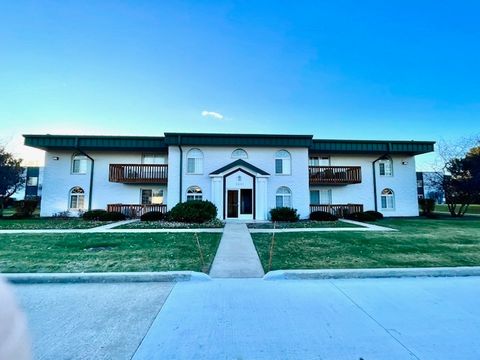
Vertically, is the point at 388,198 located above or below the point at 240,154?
below

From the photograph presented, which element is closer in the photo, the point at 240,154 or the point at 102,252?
the point at 102,252

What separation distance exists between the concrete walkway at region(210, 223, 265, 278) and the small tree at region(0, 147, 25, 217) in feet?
68.5

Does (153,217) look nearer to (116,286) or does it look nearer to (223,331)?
(116,286)

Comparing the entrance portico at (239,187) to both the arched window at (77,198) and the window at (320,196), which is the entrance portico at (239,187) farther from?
the arched window at (77,198)

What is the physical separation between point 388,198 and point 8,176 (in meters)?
31.4

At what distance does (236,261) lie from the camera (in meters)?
6.98

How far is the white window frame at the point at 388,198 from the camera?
2153 centimetres

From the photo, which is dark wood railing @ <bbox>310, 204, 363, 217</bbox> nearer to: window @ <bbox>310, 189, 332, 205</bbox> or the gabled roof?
window @ <bbox>310, 189, 332, 205</bbox>

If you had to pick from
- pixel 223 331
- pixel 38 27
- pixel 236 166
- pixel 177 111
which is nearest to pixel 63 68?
pixel 38 27

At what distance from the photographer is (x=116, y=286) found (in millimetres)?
5195

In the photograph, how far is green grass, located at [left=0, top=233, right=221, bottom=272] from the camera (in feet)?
20.4

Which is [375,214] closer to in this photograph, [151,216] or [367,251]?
[367,251]

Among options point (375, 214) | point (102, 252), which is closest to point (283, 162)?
point (375, 214)

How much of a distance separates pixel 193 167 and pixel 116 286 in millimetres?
14762
